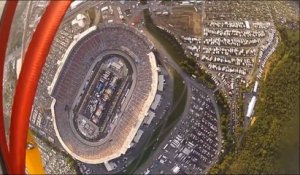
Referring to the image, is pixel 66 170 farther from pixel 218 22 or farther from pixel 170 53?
pixel 218 22

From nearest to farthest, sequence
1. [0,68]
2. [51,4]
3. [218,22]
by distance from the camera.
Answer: [51,4], [0,68], [218,22]

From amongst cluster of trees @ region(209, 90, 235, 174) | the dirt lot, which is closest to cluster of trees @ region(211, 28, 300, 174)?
cluster of trees @ region(209, 90, 235, 174)

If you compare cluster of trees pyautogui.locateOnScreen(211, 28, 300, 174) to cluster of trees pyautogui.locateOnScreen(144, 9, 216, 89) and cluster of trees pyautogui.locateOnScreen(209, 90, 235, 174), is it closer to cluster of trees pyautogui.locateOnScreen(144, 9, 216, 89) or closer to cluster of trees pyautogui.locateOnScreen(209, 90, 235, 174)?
cluster of trees pyautogui.locateOnScreen(209, 90, 235, 174)

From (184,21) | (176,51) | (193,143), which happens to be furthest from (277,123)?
(184,21)

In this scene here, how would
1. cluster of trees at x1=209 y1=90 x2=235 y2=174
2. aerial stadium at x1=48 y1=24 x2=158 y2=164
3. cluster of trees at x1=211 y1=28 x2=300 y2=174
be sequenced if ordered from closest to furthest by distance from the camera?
cluster of trees at x1=211 y1=28 x2=300 y2=174
cluster of trees at x1=209 y1=90 x2=235 y2=174
aerial stadium at x1=48 y1=24 x2=158 y2=164

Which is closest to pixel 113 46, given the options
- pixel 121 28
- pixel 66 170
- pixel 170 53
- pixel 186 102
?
pixel 121 28

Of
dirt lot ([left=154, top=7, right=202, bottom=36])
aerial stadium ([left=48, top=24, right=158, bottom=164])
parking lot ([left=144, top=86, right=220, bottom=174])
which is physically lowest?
parking lot ([left=144, top=86, right=220, bottom=174])

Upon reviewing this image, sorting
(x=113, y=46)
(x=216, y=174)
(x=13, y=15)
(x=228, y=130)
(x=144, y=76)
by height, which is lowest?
(x=216, y=174)
